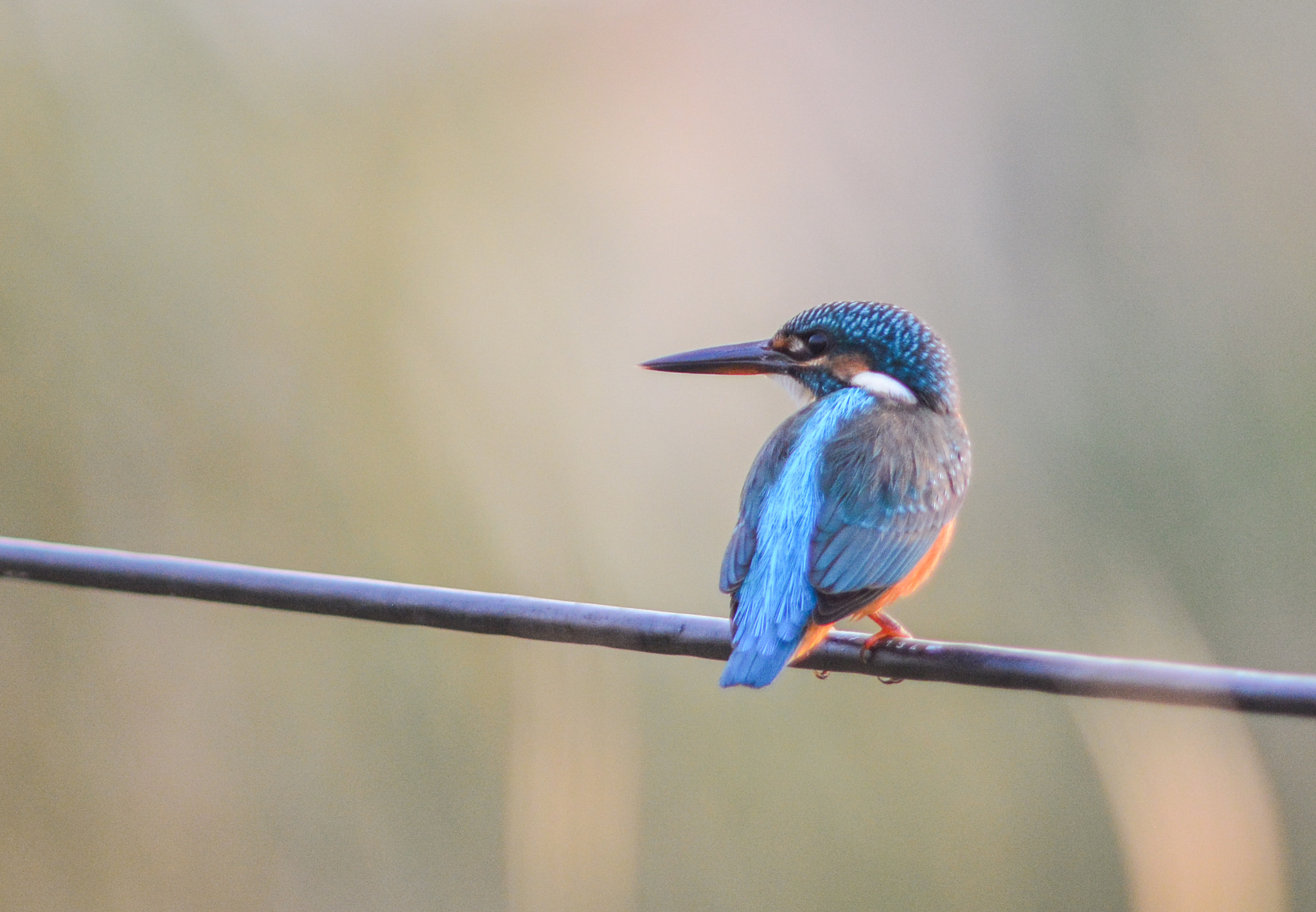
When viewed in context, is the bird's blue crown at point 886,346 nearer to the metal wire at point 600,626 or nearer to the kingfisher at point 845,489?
the kingfisher at point 845,489

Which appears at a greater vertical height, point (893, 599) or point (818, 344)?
point (818, 344)

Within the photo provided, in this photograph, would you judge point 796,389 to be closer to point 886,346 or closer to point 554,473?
point 886,346

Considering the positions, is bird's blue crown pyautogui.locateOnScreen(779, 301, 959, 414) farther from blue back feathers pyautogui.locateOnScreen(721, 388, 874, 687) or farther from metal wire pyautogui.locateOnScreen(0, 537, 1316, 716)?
metal wire pyautogui.locateOnScreen(0, 537, 1316, 716)

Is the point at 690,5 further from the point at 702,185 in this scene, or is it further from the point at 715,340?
the point at 715,340

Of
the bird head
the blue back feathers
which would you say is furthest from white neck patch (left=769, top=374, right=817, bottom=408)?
the blue back feathers

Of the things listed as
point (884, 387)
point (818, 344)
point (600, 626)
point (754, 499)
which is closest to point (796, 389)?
point (818, 344)

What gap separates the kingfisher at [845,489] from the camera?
51.5 inches

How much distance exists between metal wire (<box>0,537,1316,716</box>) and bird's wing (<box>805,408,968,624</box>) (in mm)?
119

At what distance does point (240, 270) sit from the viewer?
10.4 feet

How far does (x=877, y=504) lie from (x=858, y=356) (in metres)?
0.44

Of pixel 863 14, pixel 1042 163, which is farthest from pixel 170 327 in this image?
pixel 1042 163

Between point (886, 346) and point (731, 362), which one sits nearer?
point (886, 346)

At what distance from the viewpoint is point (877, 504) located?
1.44 m

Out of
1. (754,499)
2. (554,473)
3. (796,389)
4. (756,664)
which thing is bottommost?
(554,473)
